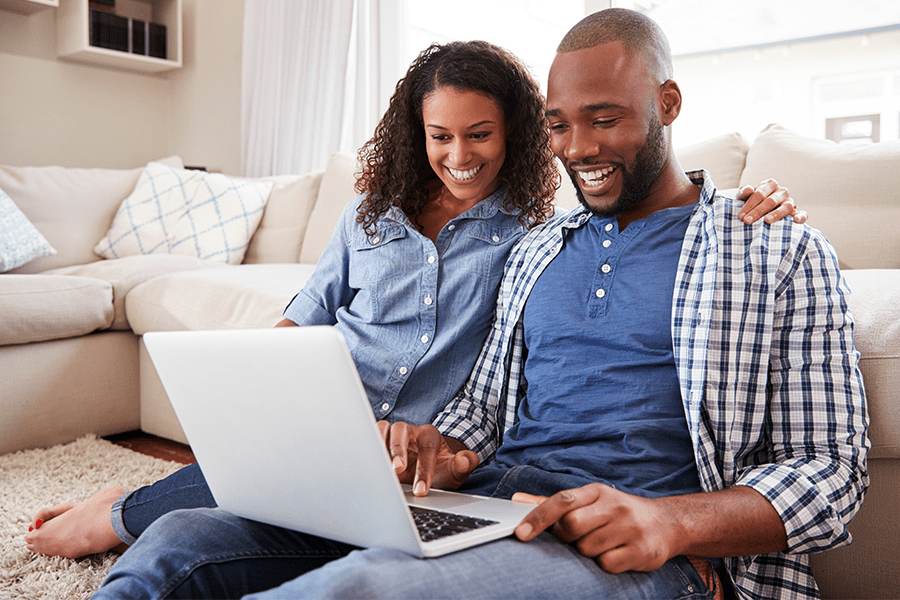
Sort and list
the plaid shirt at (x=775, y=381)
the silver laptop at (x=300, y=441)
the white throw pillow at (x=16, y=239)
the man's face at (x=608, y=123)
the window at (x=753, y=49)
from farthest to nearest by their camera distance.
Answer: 1. the window at (x=753, y=49)
2. the white throw pillow at (x=16, y=239)
3. the man's face at (x=608, y=123)
4. the plaid shirt at (x=775, y=381)
5. the silver laptop at (x=300, y=441)

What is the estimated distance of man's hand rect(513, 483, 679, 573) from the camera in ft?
2.25

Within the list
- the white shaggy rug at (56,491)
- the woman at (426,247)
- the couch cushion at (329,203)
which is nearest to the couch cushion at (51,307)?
the white shaggy rug at (56,491)

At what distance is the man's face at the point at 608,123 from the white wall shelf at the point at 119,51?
3210 mm

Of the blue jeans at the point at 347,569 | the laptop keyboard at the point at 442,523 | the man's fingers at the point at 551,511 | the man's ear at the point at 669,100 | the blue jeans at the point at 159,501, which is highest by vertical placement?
the man's ear at the point at 669,100

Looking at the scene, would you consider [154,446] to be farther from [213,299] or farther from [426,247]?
[426,247]

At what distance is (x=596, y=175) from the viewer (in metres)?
1.06

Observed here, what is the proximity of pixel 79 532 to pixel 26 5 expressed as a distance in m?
3.06

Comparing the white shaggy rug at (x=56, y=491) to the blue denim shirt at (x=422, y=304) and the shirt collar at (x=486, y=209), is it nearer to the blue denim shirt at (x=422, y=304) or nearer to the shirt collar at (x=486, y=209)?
the blue denim shirt at (x=422, y=304)

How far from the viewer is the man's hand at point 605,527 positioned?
687mm

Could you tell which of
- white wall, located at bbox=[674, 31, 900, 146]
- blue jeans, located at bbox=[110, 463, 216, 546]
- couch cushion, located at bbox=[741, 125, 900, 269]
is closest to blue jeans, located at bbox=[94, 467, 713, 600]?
blue jeans, located at bbox=[110, 463, 216, 546]

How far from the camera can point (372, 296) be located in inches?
48.9

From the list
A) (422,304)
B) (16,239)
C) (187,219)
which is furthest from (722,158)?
(16,239)

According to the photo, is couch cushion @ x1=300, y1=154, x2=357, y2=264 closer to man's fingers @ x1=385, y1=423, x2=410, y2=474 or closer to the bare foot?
the bare foot

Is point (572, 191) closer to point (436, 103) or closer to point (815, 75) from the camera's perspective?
point (436, 103)
